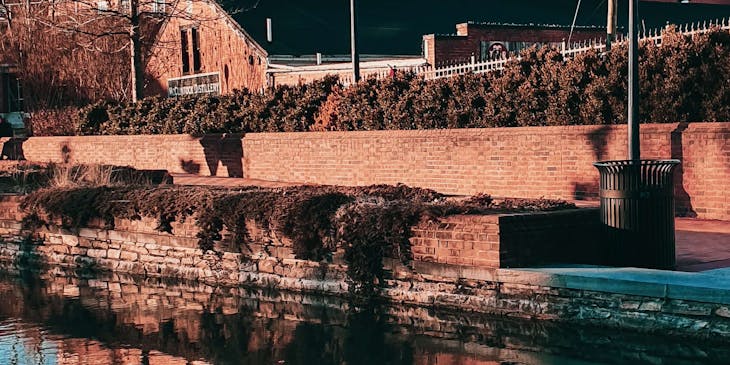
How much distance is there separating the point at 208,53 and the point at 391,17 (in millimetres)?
7756

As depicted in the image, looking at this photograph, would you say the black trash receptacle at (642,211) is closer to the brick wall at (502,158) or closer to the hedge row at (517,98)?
the brick wall at (502,158)

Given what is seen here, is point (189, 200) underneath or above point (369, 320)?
above

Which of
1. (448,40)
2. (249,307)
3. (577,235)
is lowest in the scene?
(249,307)

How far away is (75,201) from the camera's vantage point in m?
17.4

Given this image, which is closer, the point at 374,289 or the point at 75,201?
Result: the point at 374,289

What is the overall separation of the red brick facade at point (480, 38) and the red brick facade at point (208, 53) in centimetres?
614

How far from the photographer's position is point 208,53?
39.7 m

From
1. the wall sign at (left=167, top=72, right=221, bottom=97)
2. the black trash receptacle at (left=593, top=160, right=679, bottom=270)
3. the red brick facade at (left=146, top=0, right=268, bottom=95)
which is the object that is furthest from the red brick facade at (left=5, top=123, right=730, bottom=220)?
the wall sign at (left=167, top=72, right=221, bottom=97)

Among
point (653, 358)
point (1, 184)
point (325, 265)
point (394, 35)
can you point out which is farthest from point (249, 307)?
point (394, 35)

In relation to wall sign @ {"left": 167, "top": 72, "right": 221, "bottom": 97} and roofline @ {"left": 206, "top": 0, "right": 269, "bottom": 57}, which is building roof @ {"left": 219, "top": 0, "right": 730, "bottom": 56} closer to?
roofline @ {"left": 206, "top": 0, "right": 269, "bottom": 57}

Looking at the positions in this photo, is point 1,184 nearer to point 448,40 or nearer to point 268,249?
point 268,249

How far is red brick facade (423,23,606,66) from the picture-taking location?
109 ft

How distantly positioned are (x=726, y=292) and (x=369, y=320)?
3961 millimetres

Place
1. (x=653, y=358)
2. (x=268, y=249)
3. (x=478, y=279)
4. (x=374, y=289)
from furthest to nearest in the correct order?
1. (x=268, y=249)
2. (x=374, y=289)
3. (x=478, y=279)
4. (x=653, y=358)
